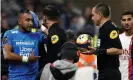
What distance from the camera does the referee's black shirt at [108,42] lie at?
6977 mm

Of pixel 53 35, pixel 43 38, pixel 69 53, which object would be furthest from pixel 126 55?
pixel 69 53

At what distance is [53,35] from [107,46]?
0.80 meters

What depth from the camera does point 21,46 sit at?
6891mm

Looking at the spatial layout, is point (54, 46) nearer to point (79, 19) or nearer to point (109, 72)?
point (109, 72)

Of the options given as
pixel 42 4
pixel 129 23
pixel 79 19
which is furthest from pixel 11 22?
pixel 129 23

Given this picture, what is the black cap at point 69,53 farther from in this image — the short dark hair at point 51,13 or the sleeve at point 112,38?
the short dark hair at point 51,13

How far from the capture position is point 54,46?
23.5ft

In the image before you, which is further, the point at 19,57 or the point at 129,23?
the point at 129,23

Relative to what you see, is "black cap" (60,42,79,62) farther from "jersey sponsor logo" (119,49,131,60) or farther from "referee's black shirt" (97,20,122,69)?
"jersey sponsor logo" (119,49,131,60)

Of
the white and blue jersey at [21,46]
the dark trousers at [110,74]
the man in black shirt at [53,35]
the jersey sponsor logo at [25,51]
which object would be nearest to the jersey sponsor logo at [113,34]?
the dark trousers at [110,74]

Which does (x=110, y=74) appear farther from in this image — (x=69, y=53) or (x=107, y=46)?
(x=69, y=53)

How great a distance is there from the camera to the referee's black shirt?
6.98 metres

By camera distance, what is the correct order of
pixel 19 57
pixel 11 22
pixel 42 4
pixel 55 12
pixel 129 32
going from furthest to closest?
pixel 42 4 < pixel 11 22 < pixel 129 32 < pixel 55 12 < pixel 19 57

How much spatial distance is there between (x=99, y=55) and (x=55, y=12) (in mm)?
947
